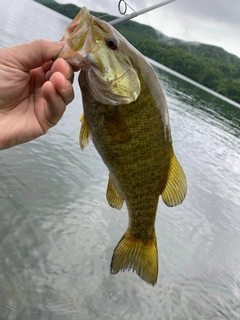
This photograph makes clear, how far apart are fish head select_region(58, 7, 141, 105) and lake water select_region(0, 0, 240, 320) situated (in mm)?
4893

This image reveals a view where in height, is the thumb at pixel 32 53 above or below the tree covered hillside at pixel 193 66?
above

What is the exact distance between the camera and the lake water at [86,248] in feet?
20.7

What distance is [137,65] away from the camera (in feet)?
7.29

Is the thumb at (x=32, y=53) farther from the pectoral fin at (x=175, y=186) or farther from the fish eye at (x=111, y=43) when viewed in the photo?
the pectoral fin at (x=175, y=186)

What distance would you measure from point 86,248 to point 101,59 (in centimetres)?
630

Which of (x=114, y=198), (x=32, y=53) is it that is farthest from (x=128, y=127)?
(x=32, y=53)

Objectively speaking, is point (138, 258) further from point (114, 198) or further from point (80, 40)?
point (80, 40)

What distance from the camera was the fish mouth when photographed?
203cm

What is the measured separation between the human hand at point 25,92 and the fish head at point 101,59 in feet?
1.41

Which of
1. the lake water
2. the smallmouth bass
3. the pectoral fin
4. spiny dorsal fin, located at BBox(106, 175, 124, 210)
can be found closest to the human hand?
the smallmouth bass

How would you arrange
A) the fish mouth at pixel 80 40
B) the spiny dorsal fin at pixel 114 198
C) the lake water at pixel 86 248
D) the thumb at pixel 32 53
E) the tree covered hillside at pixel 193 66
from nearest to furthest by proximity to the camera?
the fish mouth at pixel 80 40 < the thumb at pixel 32 53 < the spiny dorsal fin at pixel 114 198 < the lake water at pixel 86 248 < the tree covered hillside at pixel 193 66

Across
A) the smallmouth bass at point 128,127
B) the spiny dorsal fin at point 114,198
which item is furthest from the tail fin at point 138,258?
the spiny dorsal fin at point 114,198

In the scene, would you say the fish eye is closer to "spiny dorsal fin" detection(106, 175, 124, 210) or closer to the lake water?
"spiny dorsal fin" detection(106, 175, 124, 210)

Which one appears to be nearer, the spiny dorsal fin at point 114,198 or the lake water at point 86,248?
the spiny dorsal fin at point 114,198
